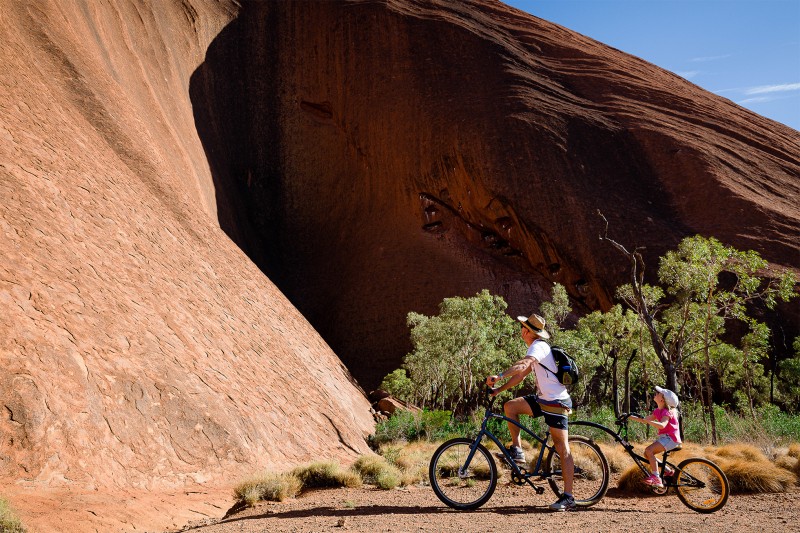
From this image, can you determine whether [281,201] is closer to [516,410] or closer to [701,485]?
[516,410]

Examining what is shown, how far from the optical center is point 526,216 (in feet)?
118

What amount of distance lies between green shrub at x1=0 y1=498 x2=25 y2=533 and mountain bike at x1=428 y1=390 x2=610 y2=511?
3.96m

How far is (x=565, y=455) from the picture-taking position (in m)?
6.49

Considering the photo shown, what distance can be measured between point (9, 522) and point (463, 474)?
4.33 meters

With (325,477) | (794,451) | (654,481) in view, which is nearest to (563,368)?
(654,481)

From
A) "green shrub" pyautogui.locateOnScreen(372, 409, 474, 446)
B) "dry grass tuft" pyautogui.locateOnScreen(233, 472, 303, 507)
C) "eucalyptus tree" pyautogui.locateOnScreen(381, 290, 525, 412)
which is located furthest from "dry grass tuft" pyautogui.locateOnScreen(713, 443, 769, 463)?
"eucalyptus tree" pyautogui.locateOnScreen(381, 290, 525, 412)

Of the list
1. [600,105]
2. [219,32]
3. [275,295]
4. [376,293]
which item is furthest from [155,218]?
[219,32]

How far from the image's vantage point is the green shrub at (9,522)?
5.60m

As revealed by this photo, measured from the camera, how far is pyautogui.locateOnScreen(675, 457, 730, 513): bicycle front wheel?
698cm

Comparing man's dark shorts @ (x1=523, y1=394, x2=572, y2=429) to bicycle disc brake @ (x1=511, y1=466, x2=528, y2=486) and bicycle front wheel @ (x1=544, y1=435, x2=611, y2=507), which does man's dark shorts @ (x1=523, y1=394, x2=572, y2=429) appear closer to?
bicycle front wheel @ (x1=544, y1=435, x2=611, y2=507)

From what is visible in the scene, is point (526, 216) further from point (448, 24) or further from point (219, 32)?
point (219, 32)

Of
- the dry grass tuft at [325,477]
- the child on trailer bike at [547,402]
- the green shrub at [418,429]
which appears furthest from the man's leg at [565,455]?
the green shrub at [418,429]

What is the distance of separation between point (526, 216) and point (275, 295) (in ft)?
69.7

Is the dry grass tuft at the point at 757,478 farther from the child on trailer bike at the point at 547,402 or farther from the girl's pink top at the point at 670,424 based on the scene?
the child on trailer bike at the point at 547,402
